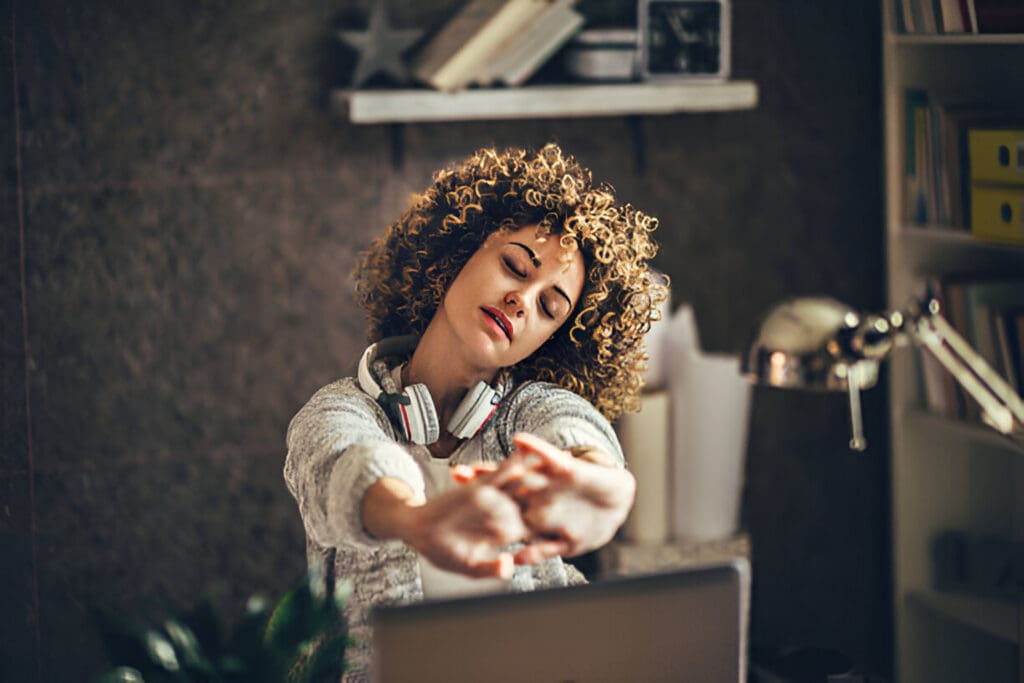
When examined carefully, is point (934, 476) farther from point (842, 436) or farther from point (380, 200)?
point (380, 200)

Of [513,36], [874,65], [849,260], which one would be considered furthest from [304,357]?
[874,65]

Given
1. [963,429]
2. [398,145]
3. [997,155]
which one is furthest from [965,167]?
[398,145]

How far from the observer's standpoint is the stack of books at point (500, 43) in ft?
6.88

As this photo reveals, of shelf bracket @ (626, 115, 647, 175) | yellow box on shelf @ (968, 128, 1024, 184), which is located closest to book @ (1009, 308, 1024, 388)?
yellow box on shelf @ (968, 128, 1024, 184)

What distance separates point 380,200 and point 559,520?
134cm

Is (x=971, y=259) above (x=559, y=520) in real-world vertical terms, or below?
above

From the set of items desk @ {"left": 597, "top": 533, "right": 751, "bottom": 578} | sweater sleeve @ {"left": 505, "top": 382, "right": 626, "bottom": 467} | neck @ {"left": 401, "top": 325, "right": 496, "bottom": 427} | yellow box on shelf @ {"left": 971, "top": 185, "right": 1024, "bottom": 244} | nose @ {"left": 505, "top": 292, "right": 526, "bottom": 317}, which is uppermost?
yellow box on shelf @ {"left": 971, "top": 185, "right": 1024, "bottom": 244}

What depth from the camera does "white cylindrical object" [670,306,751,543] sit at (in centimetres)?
225

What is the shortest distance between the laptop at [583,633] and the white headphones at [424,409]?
14.1 inches

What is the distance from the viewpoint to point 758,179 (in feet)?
8.17

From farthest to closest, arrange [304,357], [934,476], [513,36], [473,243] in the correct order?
1. [934,476]
2. [304,357]
3. [513,36]
4. [473,243]

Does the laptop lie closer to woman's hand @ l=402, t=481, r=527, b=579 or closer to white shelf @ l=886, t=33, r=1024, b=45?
woman's hand @ l=402, t=481, r=527, b=579

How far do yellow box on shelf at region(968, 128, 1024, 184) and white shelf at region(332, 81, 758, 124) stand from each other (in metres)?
0.44

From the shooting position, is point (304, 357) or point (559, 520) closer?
point (559, 520)
